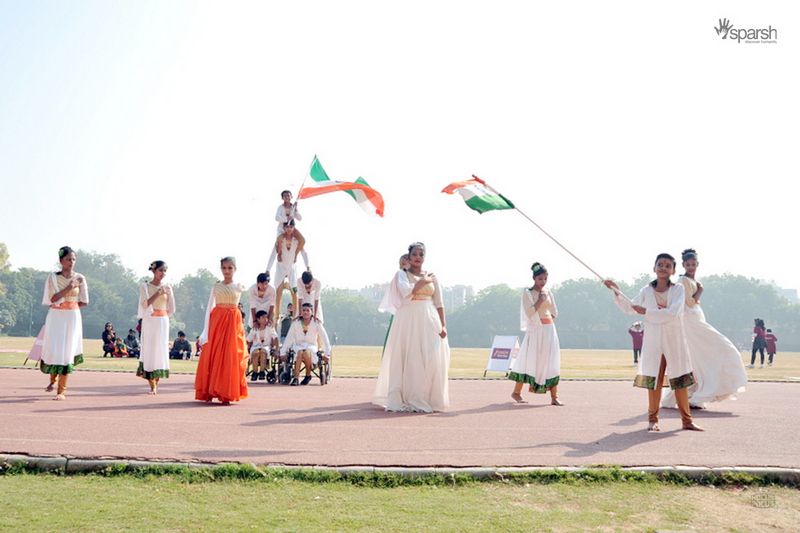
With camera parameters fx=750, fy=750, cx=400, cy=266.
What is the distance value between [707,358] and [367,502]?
7.60 metres

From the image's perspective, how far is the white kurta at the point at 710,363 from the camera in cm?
1098

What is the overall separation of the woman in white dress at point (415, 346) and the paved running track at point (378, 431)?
0.40 m

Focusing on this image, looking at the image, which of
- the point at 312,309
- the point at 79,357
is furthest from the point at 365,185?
the point at 79,357

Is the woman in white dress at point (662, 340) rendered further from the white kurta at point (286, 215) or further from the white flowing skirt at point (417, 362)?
the white kurta at point (286, 215)

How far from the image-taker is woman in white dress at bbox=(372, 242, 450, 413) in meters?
10.6

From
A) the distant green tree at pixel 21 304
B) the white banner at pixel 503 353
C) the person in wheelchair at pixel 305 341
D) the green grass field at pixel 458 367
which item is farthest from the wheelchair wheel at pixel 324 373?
the distant green tree at pixel 21 304

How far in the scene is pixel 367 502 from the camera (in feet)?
17.3

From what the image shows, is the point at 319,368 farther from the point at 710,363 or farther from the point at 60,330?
the point at 710,363

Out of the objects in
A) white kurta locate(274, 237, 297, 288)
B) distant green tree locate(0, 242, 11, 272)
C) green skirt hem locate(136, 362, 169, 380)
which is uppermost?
distant green tree locate(0, 242, 11, 272)

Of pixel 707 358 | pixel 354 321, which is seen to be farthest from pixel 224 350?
pixel 354 321

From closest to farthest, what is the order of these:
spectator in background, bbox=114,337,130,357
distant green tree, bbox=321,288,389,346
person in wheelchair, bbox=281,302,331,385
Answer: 1. person in wheelchair, bbox=281,302,331,385
2. spectator in background, bbox=114,337,130,357
3. distant green tree, bbox=321,288,389,346

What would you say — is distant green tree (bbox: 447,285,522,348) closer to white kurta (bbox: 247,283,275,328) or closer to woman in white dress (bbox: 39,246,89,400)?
white kurta (bbox: 247,283,275,328)

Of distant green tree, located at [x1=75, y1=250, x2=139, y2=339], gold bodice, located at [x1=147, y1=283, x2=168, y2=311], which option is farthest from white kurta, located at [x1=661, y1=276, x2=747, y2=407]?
distant green tree, located at [x1=75, y1=250, x2=139, y2=339]

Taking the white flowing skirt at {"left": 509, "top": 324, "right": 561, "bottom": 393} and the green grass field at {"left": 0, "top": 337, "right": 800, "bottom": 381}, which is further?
the green grass field at {"left": 0, "top": 337, "right": 800, "bottom": 381}
